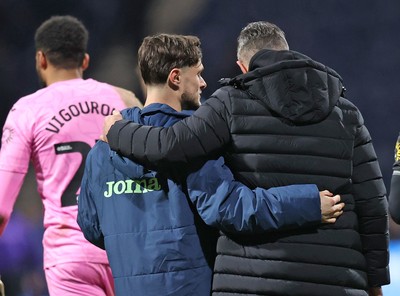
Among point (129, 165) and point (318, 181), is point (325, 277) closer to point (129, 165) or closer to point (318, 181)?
point (318, 181)

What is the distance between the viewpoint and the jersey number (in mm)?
3887

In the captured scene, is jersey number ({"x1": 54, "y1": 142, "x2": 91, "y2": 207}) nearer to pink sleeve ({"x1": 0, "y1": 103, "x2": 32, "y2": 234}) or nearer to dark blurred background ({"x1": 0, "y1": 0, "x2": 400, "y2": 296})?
pink sleeve ({"x1": 0, "y1": 103, "x2": 32, "y2": 234})

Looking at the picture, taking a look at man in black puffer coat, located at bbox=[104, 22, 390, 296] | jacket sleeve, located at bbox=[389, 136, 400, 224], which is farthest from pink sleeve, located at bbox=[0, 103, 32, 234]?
jacket sleeve, located at bbox=[389, 136, 400, 224]

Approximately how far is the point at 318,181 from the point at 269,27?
59cm

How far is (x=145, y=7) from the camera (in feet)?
28.6

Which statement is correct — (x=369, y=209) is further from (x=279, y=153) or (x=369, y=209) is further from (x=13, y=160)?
(x=13, y=160)

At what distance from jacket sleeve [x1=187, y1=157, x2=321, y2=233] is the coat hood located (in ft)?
0.79

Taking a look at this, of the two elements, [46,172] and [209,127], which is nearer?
[209,127]

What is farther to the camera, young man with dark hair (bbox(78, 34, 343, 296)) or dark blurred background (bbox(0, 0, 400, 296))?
dark blurred background (bbox(0, 0, 400, 296))

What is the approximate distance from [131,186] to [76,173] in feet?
3.67

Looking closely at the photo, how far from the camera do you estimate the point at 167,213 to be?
9.09 feet

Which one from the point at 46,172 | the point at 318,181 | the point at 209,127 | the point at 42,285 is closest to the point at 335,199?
the point at 318,181

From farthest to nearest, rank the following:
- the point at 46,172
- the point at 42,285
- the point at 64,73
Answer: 1. the point at 42,285
2. the point at 64,73
3. the point at 46,172

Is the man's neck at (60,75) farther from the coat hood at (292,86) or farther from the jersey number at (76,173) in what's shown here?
the coat hood at (292,86)
